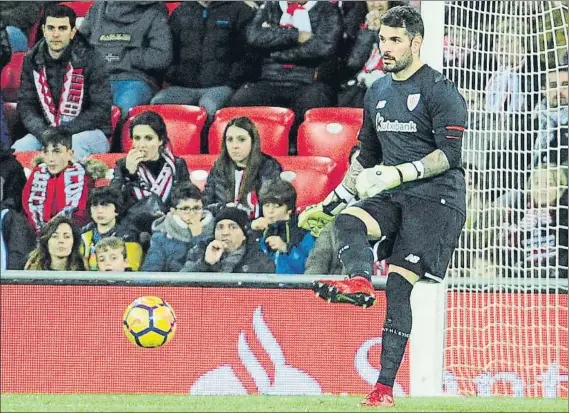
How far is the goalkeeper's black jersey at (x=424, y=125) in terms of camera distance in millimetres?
5543

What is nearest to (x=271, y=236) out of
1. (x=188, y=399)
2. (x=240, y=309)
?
(x=240, y=309)

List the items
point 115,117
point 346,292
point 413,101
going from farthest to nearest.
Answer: point 115,117, point 413,101, point 346,292

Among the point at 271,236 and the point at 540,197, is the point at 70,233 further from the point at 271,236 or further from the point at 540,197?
the point at 540,197

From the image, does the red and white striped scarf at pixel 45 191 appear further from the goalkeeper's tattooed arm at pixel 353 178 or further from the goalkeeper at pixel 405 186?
the goalkeeper at pixel 405 186

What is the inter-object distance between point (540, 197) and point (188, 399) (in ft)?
9.52

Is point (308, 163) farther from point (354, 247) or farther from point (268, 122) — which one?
point (354, 247)

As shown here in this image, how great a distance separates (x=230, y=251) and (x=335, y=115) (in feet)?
4.55

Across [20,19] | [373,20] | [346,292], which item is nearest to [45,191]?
[20,19]

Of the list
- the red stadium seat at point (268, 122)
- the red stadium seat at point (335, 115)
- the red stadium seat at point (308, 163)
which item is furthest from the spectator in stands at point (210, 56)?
the red stadium seat at point (308, 163)

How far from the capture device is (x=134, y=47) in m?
9.11

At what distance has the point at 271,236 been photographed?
7930 mm

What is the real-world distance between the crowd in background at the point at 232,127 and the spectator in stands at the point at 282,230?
0.01 metres

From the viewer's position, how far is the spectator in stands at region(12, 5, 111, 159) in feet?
28.6

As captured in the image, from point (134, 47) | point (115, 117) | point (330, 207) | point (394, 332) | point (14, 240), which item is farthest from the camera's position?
point (134, 47)
